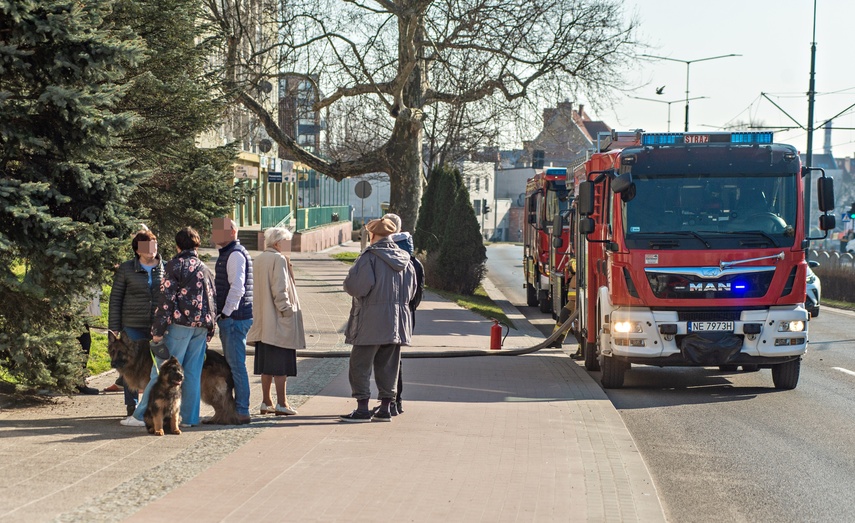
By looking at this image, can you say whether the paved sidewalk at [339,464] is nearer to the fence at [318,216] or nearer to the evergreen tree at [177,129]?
the evergreen tree at [177,129]

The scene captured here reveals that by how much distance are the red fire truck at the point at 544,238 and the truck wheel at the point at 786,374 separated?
8.34m

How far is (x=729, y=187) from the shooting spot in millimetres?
13875

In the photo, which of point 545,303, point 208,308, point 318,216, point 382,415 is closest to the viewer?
point 208,308

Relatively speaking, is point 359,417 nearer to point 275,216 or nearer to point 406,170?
point 406,170

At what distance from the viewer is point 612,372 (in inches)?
555

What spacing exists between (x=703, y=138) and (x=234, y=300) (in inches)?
269

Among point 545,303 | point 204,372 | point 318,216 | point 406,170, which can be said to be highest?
point 406,170

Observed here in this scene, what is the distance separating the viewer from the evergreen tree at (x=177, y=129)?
14.7m

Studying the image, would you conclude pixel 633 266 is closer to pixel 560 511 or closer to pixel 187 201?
pixel 187 201

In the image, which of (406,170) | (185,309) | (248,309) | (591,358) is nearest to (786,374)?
(591,358)

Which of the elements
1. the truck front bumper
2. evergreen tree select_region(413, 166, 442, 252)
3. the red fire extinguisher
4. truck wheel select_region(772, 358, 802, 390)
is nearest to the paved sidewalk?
the truck front bumper

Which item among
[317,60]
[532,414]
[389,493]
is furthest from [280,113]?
[389,493]

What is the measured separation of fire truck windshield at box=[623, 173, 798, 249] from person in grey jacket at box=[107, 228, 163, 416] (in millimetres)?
6047

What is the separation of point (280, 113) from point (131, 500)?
1078 inches
